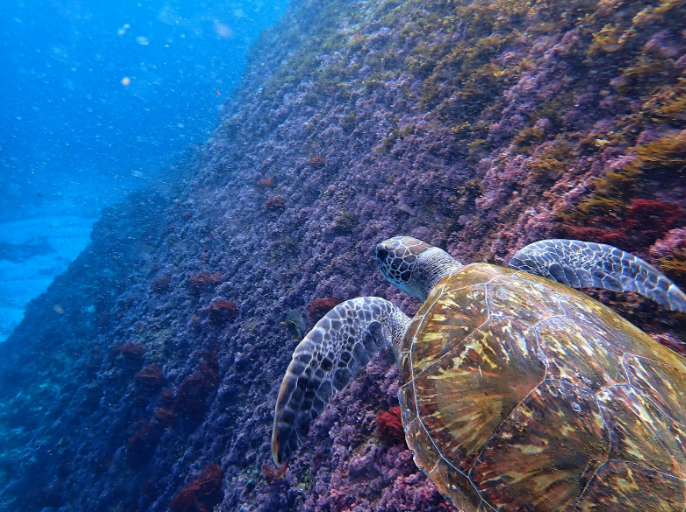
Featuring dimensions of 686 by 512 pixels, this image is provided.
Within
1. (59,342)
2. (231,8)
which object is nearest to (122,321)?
(59,342)

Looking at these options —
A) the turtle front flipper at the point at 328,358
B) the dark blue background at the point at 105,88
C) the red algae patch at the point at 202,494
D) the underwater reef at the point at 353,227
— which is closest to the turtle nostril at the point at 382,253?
the turtle front flipper at the point at 328,358

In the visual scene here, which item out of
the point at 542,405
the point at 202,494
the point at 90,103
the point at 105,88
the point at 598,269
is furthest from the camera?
the point at 105,88

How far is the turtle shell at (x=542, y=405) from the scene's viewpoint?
125 cm

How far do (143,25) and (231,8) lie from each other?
125 feet

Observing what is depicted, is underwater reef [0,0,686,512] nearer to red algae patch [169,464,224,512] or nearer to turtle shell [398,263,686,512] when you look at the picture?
red algae patch [169,464,224,512]

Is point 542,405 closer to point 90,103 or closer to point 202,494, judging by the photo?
point 202,494

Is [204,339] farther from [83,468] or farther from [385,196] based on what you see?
[385,196]

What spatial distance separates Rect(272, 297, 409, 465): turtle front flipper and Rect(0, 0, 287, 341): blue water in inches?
871

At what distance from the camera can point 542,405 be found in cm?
145

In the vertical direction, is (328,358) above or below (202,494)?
above

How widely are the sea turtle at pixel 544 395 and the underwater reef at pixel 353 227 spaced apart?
71 centimetres

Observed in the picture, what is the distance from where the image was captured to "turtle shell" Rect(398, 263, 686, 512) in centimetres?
125

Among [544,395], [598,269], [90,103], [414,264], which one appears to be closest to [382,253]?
[414,264]

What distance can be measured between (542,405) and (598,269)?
1.52 m
